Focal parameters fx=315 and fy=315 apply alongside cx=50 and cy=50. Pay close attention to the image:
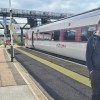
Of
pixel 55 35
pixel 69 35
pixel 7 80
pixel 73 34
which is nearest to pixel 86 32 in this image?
pixel 73 34

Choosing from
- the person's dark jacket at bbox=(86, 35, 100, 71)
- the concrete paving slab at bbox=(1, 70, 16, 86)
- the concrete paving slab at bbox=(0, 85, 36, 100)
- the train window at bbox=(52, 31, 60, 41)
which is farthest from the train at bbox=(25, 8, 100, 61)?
the person's dark jacket at bbox=(86, 35, 100, 71)

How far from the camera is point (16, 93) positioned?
982 cm

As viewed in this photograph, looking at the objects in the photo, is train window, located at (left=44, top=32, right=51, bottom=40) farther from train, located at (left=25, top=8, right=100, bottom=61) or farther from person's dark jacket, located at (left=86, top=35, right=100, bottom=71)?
person's dark jacket, located at (left=86, top=35, right=100, bottom=71)

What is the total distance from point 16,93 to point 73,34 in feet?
37.0

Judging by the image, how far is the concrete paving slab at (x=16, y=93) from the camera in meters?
9.22

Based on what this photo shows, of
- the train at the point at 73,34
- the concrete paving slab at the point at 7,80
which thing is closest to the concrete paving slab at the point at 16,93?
the concrete paving slab at the point at 7,80

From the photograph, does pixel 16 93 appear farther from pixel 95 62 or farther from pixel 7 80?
pixel 95 62

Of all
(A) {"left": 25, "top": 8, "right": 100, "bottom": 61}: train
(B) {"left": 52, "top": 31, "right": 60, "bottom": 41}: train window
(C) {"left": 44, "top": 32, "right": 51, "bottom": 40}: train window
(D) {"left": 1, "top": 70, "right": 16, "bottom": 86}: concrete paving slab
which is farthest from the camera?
(C) {"left": 44, "top": 32, "right": 51, "bottom": 40}: train window

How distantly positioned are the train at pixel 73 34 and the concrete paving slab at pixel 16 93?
708 cm

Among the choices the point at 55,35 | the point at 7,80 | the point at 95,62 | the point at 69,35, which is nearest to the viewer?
the point at 95,62

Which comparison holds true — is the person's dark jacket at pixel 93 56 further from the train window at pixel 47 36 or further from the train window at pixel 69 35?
the train window at pixel 47 36

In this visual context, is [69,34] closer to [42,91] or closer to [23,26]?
[42,91]

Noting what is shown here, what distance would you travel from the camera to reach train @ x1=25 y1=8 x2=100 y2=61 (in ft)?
57.1

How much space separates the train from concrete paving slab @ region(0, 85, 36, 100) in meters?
7.08
